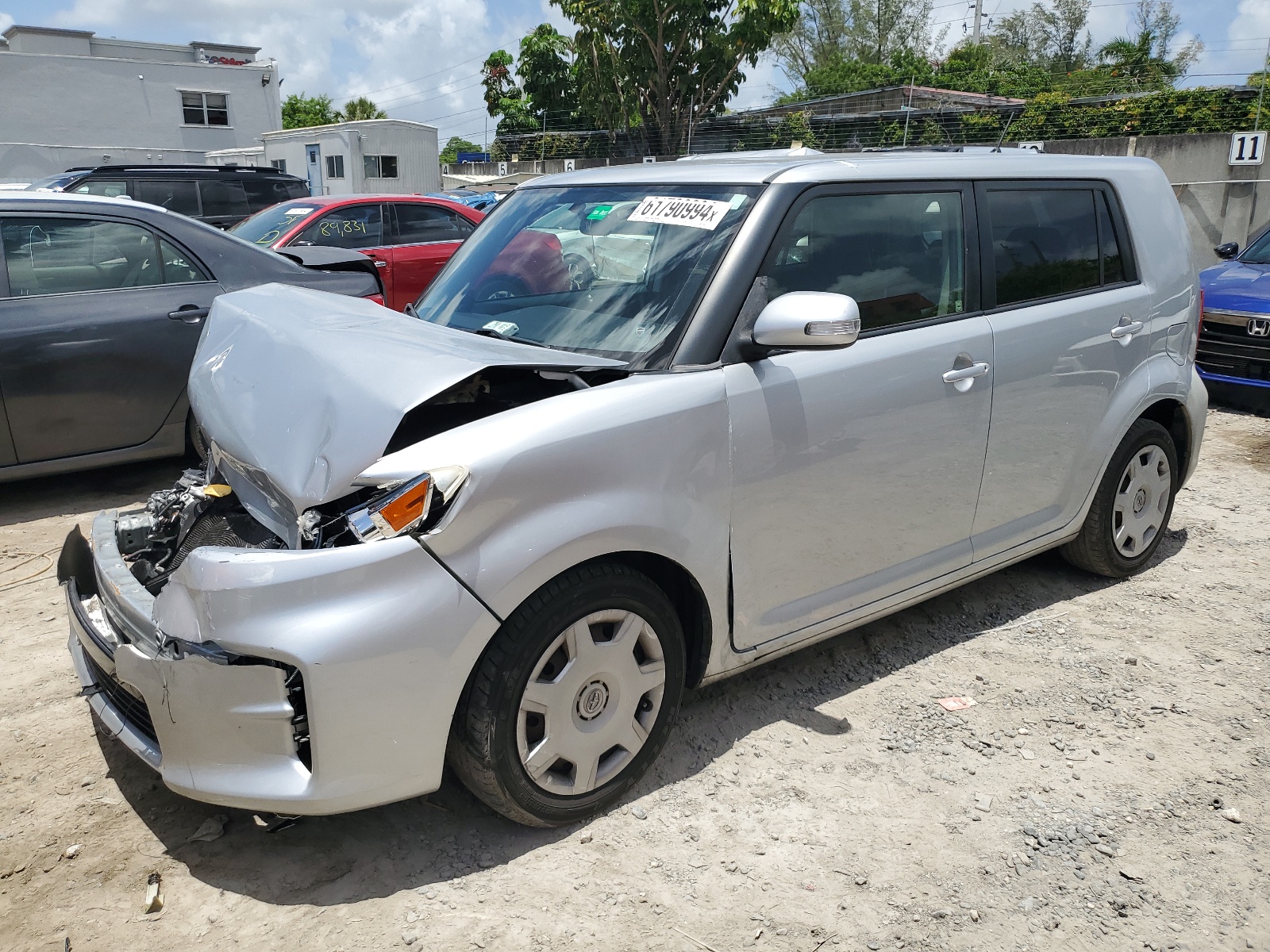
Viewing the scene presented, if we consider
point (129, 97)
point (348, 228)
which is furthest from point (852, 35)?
point (348, 228)

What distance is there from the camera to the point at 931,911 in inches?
102

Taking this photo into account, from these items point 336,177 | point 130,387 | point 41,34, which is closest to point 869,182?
point 130,387

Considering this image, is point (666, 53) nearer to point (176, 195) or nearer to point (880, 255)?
point (176, 195)

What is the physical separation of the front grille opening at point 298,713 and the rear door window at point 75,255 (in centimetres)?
394

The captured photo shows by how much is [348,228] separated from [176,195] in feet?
14.5

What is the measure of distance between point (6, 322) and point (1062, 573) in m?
5.34

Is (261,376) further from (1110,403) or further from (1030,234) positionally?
(1110,403)

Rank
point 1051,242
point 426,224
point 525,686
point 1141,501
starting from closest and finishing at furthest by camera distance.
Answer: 1. point 525,686
2. point 1051,242
3. point 1141,501
4. point 426,224

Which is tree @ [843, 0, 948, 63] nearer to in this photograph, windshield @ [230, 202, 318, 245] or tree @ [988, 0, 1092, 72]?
tree @ [988, 0, 1092, 72]

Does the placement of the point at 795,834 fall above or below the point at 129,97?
below

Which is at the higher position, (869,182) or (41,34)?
(41,34)

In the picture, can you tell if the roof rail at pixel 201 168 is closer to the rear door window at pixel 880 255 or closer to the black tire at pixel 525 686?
the rear door window at pixel 880 255

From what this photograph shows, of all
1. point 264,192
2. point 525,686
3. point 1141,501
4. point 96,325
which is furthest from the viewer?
point 264,192

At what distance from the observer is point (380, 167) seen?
28.4 metres
